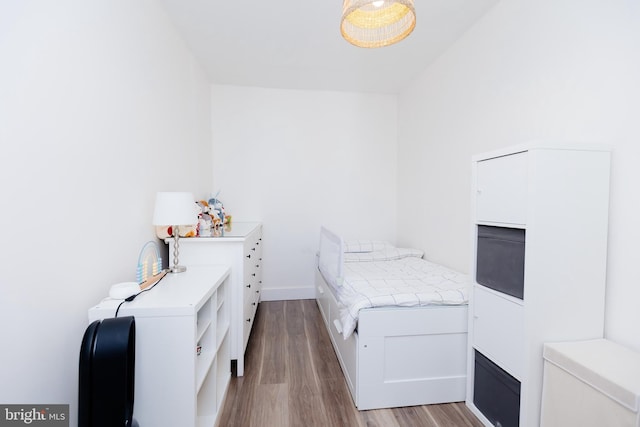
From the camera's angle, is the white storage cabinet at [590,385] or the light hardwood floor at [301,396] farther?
the light hardwood floor at [301,396]

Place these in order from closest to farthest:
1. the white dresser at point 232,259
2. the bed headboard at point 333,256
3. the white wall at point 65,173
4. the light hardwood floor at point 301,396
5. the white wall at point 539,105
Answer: the white wall at point 65,173, the white wall at point 539,105, the light hardwood floor at point 301,396, the white dresser at point 232,259, the bed headboard at point 333,256

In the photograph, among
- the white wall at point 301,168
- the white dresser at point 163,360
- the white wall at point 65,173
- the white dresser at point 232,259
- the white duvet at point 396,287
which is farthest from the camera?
the white wall at point 301,168

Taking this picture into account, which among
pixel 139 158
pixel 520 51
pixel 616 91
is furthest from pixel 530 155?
pixel 139 158

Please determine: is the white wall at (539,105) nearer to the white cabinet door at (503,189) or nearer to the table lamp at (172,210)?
the white cabinet door at (503,189)

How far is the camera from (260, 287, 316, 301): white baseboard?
3436mm

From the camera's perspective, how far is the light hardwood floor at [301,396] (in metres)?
1.54

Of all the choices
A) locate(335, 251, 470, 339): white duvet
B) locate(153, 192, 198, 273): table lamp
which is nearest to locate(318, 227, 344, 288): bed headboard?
locate(335, 251, 470, 339): white duvet

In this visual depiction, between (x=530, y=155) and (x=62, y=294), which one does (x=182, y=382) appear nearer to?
(x=62, y=294)

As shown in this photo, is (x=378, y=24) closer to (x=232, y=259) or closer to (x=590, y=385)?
(x=232, y=259)

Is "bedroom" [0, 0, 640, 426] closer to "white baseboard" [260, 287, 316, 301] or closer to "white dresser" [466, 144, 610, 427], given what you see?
"white dresser" [466, 144, 610, 427]

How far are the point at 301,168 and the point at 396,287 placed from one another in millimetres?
2046

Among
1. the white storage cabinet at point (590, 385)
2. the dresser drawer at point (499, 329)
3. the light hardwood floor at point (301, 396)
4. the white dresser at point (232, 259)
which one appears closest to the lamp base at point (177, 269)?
the white dresser at point (232, 259)

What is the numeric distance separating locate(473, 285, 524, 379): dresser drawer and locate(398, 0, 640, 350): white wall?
410mm

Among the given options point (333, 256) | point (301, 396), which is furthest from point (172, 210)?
point (301, 396)
